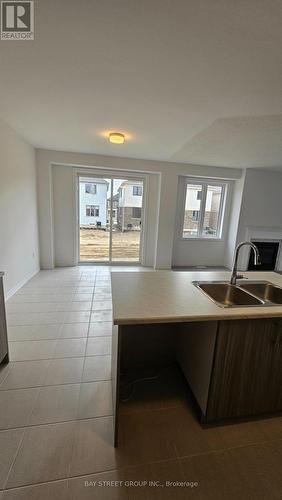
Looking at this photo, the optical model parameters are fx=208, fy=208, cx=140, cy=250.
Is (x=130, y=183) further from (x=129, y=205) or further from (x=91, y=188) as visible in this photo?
(x=91, y=188)

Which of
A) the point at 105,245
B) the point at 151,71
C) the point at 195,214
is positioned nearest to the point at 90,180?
the point at 105,245

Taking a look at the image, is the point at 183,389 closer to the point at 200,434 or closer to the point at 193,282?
the point at 200,434

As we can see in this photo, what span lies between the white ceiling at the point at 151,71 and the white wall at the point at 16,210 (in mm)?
451

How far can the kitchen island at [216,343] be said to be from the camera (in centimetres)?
118

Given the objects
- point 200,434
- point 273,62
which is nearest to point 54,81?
point 273,62

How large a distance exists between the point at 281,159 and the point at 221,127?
6.62ft

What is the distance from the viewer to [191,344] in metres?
1.59

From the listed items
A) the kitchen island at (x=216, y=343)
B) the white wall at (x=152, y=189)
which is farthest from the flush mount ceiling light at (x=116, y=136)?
the kitchen island at (x=216, y=343)

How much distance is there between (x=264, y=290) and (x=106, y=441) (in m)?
1.58

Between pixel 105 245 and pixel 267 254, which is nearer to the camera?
pixel 105 245

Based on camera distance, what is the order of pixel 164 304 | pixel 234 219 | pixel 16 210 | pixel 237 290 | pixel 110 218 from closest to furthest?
pixel 164 304
pixel 237 290
pixel 16 210
pixel 110 218
pixel 234 219

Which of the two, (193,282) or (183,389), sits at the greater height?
(193,282)

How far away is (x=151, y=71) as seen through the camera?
5.55 feet

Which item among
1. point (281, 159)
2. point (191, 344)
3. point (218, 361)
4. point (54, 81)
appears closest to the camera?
point (218, 361)
